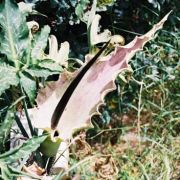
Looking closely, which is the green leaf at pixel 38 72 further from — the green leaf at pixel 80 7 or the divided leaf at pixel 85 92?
the green leaf at pixel 80 7

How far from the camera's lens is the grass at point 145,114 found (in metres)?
2.52

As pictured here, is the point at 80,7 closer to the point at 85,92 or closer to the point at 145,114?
the point at 85,92

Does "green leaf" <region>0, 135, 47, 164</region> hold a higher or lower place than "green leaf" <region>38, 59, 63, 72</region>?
lower

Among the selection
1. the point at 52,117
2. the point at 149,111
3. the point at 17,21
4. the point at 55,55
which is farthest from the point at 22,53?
the point at 149,111

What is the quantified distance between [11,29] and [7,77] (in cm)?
14

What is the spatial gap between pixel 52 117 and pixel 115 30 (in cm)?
114

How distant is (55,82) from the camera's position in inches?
63.3

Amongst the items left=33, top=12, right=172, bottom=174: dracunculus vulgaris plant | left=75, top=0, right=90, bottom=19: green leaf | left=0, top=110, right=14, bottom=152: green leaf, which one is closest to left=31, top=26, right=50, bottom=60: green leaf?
left=33, top=12, right=172, bottom=174: dracunculus vulgaris plant

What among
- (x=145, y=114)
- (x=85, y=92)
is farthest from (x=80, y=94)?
(x=145, y=114)

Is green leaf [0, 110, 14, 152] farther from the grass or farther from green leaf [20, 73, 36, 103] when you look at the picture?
the grass

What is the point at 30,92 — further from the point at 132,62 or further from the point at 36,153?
the point at 132,62

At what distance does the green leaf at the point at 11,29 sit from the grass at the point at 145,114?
93 centimetres

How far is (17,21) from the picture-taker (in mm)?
1611

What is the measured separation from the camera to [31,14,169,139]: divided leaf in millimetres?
1571
